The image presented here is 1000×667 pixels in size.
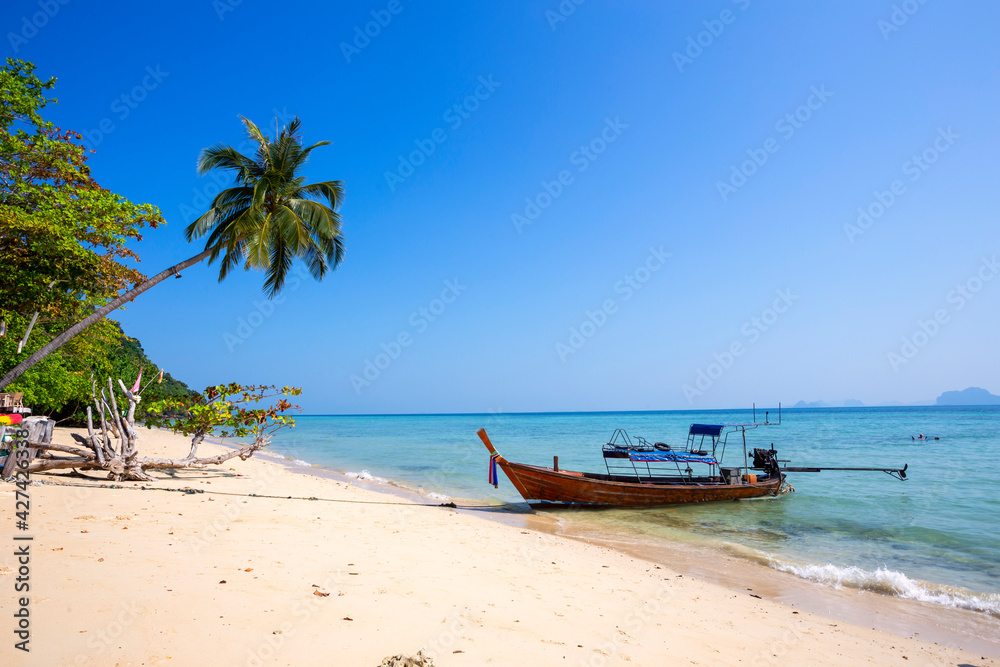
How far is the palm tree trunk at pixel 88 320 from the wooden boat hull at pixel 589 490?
8.60m

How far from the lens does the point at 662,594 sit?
6.12 meters

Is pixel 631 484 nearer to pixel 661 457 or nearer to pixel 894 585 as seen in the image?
pixel 661 457

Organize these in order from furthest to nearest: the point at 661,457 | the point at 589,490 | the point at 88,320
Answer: the point at 661,457
the point at 589,490
the point at 88,320

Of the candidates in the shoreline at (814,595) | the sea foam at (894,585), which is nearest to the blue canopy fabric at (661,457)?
the shoreline at (814,595)

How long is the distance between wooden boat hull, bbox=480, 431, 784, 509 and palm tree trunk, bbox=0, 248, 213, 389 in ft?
28.2

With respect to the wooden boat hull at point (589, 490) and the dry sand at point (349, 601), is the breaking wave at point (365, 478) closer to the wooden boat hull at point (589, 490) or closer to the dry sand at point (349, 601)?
the wooden boat hull at point (589, 490)

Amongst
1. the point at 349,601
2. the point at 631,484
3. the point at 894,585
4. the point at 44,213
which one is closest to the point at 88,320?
the point at 44,213

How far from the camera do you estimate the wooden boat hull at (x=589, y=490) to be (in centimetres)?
Result: 1289

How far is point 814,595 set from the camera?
23.4 ft

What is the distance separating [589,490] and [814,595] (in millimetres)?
6417

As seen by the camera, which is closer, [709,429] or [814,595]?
[814,595]

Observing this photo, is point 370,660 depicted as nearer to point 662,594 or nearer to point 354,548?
point 354,548

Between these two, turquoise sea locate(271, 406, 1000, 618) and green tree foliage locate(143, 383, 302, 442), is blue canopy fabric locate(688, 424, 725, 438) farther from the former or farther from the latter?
green tree foliage locate(143, 383, 302, 442)

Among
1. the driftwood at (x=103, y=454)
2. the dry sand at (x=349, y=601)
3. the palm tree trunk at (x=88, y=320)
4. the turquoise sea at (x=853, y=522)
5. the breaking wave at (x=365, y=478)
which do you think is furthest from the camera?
the breaking wave at (x=365, y=478)
